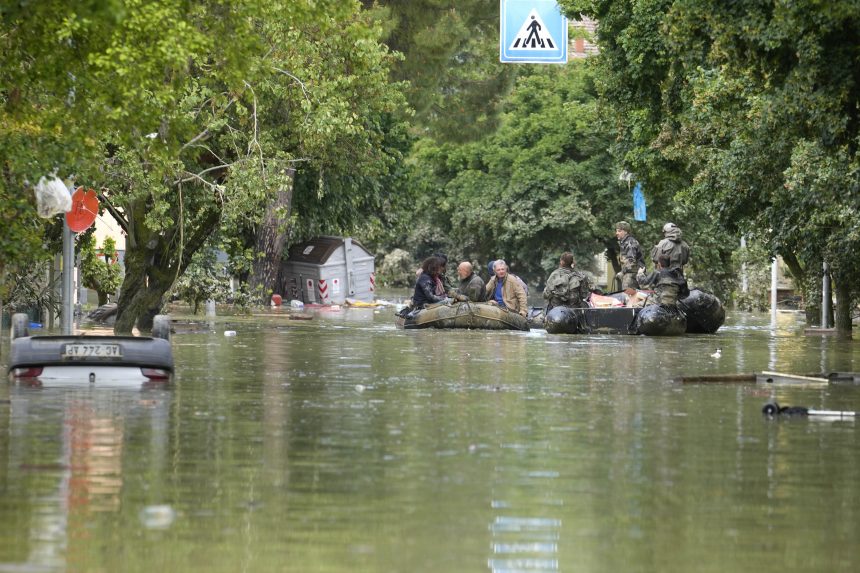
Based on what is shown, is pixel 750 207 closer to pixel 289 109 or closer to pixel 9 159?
pixel 289 109

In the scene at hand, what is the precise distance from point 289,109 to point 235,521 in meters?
28.6

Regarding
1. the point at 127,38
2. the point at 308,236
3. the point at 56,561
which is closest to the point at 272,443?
the point at 56,561

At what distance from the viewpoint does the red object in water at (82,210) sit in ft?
87.9

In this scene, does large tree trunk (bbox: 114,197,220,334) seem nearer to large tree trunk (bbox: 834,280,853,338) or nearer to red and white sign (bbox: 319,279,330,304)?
large tree trunk (bbox: 834,280,853,338)

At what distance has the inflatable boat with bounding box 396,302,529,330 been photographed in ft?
122

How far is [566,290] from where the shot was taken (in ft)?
121

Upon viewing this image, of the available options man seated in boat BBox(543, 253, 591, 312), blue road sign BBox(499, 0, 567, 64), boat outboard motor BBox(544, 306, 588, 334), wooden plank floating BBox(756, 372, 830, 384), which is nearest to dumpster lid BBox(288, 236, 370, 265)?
man seated in boat BBox(543, 253, 591, 312)

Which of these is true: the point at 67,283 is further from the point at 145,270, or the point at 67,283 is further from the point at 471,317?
the point at 471,317

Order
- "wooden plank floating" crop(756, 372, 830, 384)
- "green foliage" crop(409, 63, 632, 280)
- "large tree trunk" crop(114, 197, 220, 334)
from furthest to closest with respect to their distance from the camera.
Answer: "green foliage" crop(409, 63, 632, 280), "large tree trunk" crop(114, 197, 220, 334), "wooden plank floating" crop(756, 372, 830, 384)

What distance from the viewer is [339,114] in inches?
1369

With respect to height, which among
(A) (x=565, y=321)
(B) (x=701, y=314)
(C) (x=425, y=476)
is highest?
(B) (x=701, y=314)

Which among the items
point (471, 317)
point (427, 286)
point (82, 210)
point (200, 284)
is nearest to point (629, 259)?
point (471, 317)

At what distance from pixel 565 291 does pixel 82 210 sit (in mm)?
12730

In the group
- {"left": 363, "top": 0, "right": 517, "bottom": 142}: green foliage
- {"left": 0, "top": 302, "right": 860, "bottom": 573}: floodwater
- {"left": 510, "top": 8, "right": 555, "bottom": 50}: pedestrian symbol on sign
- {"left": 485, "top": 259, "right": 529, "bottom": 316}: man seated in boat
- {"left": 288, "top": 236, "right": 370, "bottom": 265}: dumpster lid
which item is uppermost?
{"left": 363, "top": 0, "right": 517, "bottom": 142}: green foliage
